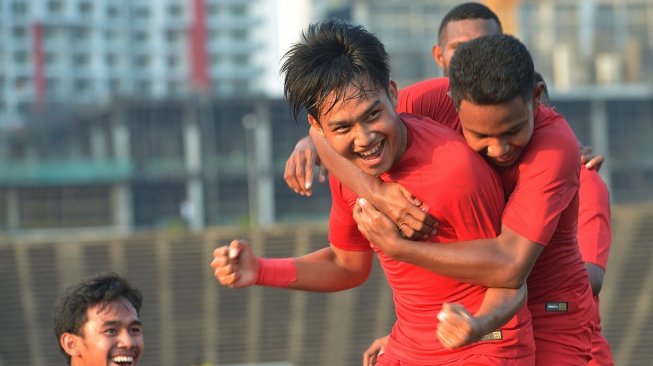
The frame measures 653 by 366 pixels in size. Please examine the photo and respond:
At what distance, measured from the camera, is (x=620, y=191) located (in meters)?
66.0

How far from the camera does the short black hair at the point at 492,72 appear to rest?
3793 millimetres

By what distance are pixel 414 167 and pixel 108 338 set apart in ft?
6.76

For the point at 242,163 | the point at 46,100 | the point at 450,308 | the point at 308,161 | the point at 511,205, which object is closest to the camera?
the point at 450,308

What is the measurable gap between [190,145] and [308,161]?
5846 centimetres

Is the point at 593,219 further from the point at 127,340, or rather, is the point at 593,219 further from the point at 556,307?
the point at 127,340

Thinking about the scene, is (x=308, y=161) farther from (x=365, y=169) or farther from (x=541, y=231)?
(x=541, y=231)

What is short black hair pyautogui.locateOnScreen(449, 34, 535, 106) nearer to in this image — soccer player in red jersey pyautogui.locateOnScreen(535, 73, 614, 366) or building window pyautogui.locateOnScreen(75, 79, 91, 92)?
soccer player in red jersey pyautogui.locateOnScreen(535, 73, 614, 366)

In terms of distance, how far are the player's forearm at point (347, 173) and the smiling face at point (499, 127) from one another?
1.19ft

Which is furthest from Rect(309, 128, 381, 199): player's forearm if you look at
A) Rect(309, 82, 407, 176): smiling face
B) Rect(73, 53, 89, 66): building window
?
Rect(73, 53, 89, 66): building window

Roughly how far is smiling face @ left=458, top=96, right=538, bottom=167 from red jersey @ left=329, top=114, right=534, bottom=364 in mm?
47

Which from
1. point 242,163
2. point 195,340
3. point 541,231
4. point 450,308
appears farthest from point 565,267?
point 242,163

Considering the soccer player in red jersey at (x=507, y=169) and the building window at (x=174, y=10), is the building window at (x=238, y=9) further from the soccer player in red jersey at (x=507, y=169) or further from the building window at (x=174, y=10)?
the soccer player in red jersey at (x=507, y=169)

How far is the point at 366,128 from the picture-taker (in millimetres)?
3885

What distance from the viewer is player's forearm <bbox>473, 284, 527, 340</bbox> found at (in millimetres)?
3779
